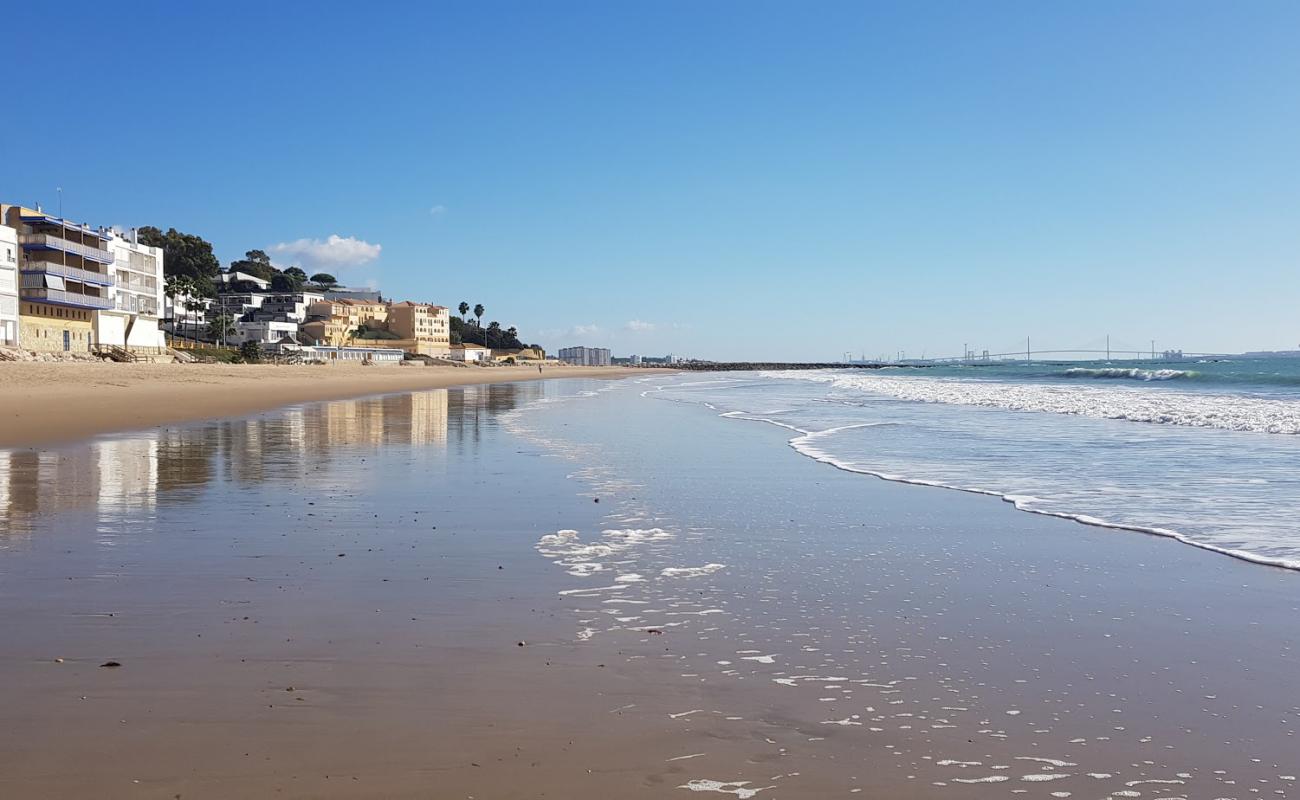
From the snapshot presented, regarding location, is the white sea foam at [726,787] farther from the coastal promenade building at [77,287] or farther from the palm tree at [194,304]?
the palm tree at [194,304]

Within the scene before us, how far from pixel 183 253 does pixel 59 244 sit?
64.7m

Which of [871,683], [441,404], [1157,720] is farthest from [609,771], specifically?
[441,404]

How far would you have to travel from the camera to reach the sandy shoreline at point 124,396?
19.9 m

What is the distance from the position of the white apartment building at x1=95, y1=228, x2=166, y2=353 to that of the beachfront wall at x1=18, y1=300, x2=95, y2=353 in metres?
1.46

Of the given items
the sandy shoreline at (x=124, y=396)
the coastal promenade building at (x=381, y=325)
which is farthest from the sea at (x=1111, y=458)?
the coastal promenade building at (x=381, y=325)

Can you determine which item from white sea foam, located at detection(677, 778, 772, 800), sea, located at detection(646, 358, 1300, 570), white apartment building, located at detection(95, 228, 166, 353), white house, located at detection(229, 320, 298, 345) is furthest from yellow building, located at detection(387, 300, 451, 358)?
white sea foam, located at detection(677, 778, 772, 800)

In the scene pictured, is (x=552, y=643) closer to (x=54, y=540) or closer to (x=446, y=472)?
(x=54, y=540)

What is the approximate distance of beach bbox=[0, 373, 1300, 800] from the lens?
3.46 m

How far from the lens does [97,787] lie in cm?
322

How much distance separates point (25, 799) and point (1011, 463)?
43.8 ft

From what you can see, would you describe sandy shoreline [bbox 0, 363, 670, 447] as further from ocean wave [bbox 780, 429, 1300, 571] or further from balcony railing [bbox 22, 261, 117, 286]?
balcony railing [bbox 22, 261, 117, 286]

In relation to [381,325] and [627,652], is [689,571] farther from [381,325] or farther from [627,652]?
[381,325]

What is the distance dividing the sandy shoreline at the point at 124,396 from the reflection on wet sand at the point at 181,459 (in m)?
1.96

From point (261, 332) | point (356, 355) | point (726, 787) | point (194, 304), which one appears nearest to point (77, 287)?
point (194, 304)
